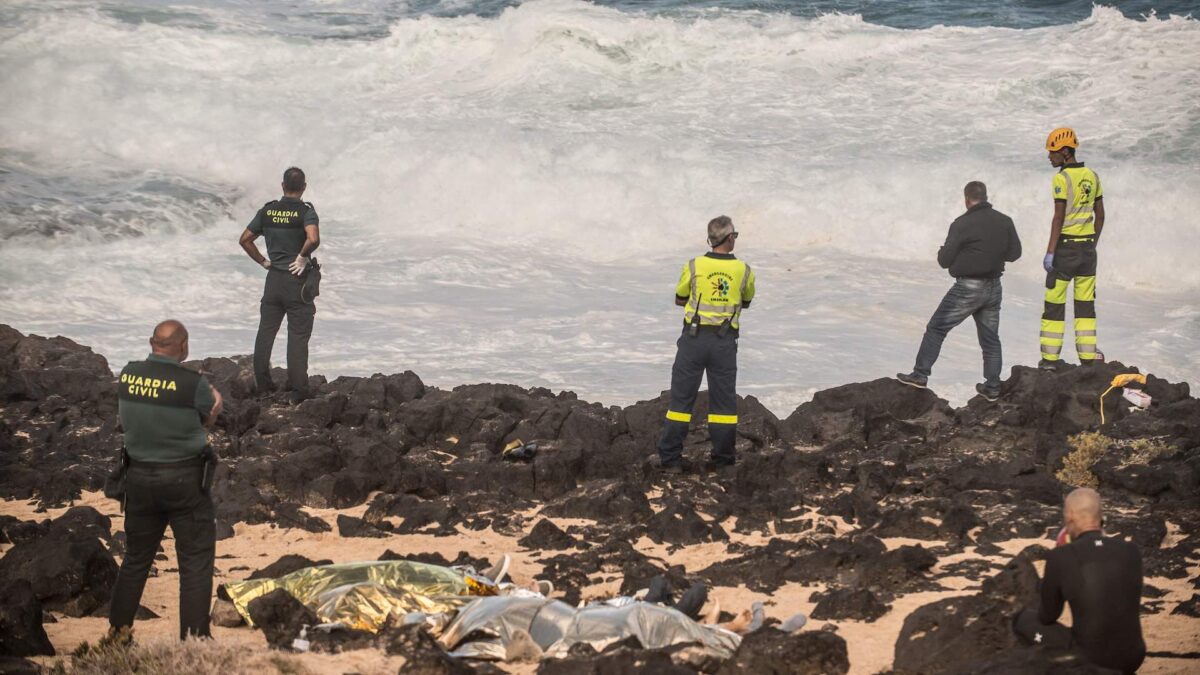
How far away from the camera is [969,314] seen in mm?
12945

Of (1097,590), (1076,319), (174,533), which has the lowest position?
(174,533)

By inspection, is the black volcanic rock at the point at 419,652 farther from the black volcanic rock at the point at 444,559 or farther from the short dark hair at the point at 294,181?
the short dark hair at the point at 294,181

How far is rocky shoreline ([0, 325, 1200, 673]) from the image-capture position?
851 centimetres

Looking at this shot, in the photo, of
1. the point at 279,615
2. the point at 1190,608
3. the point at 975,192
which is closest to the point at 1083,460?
the point at 975,192

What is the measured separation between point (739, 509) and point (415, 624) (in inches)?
133

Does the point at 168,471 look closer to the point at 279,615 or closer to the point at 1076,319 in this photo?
the point at 279,615

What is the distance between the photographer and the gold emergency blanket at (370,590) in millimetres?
8227

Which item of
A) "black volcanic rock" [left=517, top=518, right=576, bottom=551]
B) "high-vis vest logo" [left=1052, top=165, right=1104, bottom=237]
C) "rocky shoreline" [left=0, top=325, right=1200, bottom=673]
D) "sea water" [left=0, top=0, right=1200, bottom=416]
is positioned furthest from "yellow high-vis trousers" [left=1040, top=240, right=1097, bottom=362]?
"black volcanic rock" [left=517, top=518, right=576, bottom=551]

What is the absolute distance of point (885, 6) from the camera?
37062 millimetres

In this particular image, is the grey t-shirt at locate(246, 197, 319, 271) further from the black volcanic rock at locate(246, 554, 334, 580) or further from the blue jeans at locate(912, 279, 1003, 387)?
the blue jeans at locate(912, 279, 1003, 387)

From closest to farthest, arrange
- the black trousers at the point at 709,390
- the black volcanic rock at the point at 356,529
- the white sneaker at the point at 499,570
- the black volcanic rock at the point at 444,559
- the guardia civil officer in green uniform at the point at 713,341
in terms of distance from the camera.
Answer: the white sneaker at the point at 499,570
the black volcanic rock at the point at 444,559
the black volcanic rock at the point at 356,529
the guardia civil officer in green uniform at the point at 713,341
the black trousers at the point at 709,390

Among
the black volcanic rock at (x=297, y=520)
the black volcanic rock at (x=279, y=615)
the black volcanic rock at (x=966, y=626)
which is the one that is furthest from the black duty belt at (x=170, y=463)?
the black volcanic rock at (x=966, y=626)

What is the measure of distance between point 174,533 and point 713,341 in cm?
483

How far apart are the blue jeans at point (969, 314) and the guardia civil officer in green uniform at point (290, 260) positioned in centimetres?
544
